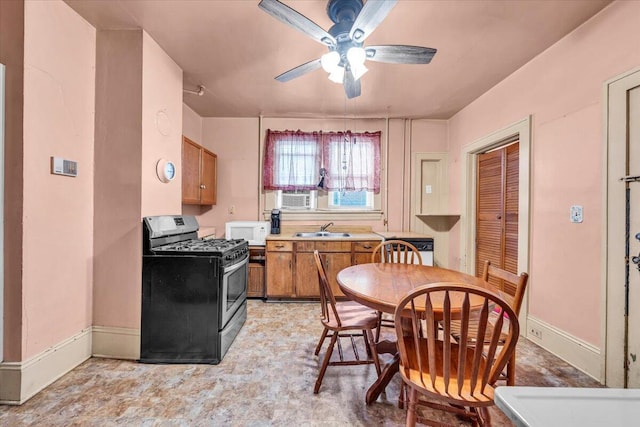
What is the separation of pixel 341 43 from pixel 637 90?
1862mm

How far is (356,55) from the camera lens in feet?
5.78

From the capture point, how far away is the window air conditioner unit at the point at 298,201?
13.6 ft

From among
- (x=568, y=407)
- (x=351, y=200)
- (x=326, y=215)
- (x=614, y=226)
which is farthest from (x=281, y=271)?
(x=568, y=407)

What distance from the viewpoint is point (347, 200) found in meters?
→ 4.21

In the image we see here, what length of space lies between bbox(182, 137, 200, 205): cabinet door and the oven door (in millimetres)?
1089

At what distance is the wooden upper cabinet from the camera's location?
308cm

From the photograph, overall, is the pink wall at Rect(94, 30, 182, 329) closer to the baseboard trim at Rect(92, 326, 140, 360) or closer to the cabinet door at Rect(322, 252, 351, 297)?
the baseboard trim at Rect(92, 326, 140, 360)

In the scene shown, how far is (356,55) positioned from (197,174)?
2467 mm

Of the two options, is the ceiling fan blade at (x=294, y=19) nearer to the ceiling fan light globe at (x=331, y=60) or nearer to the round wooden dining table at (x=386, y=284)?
Answer: the ceiling fan light globe at (x=331, y=60)

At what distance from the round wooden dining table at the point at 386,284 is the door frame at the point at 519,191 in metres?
1.14

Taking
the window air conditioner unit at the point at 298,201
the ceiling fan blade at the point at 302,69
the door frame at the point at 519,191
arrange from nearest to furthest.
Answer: the ceiling fan blade at the point at 302,69, the door frame at the point at 519,191, the window air conditioner unit at the point at 298,201

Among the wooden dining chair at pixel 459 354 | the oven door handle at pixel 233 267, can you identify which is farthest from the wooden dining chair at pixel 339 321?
the oven door handle at pixel 233 267

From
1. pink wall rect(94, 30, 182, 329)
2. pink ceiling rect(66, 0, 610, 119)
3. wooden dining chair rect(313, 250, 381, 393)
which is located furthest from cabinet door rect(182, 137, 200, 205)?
wooden dining chair rect(313, 250, 381, 393)

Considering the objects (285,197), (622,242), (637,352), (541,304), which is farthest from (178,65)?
(637,352)
